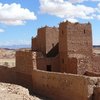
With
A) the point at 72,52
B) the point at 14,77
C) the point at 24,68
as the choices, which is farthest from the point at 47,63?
the point at 14,77

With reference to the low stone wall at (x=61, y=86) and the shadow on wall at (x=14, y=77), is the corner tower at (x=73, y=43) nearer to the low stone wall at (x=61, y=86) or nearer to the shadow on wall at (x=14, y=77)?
the low stone wall at (x=61, y=86)

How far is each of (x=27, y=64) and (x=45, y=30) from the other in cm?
431

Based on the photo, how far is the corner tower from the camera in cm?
2848

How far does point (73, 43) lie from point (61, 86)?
7019mm

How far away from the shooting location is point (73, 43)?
2873cm

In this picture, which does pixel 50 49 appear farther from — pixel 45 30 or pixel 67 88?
pixel 67 88

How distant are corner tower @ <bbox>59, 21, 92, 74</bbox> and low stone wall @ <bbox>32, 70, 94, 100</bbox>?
122 inches

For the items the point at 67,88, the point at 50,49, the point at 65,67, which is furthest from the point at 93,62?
the point at 67,88

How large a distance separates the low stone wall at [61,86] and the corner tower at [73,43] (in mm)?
3086

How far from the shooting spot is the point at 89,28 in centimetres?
2950

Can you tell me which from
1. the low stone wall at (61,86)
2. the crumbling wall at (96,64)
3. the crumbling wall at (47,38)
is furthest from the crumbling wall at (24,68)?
the crumbling wall at (96,64)

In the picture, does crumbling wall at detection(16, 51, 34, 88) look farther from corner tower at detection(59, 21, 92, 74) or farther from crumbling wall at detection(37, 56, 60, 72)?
corner tower at detection(59, 21, 92, 74)

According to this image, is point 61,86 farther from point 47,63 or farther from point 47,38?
point 47,38

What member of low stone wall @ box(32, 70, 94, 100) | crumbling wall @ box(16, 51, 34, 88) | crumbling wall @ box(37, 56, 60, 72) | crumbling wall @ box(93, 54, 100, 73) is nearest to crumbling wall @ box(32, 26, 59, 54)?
crumbling wall @ box(37, 56, 60, 72)
